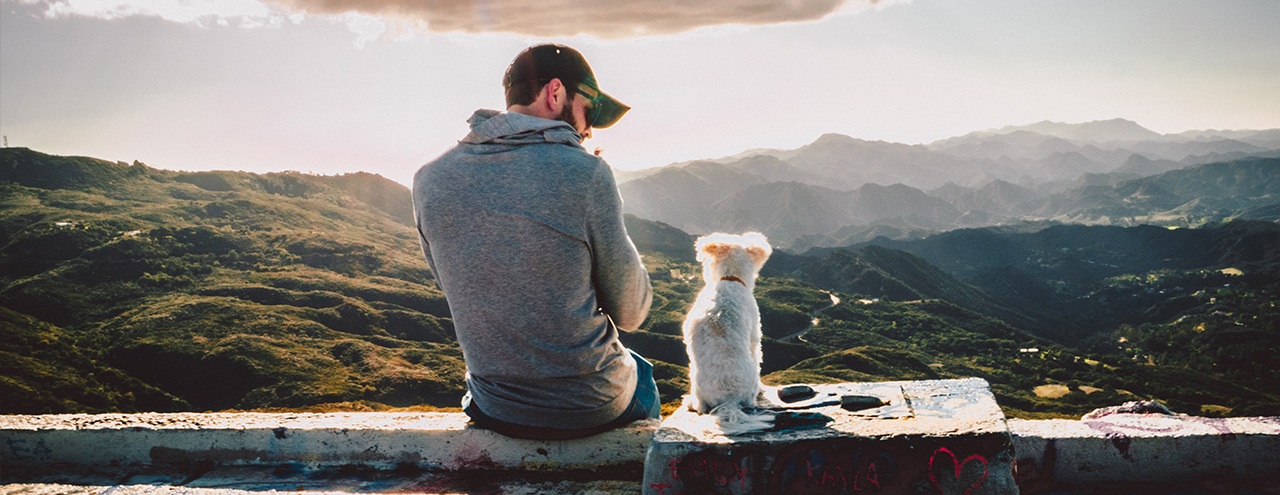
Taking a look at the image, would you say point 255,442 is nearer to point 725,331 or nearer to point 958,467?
point 725,331

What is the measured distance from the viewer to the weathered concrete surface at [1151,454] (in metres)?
2.62

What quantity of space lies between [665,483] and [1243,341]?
126 meters

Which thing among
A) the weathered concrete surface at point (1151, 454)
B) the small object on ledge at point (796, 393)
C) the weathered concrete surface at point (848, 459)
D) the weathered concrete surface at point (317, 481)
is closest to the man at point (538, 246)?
the weathered concrete surface at point (317, 481)

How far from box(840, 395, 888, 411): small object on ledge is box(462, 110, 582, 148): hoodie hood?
1577 mm

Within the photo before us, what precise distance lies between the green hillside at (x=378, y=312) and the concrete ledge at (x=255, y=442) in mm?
37056

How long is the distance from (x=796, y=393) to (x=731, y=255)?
1.98 m

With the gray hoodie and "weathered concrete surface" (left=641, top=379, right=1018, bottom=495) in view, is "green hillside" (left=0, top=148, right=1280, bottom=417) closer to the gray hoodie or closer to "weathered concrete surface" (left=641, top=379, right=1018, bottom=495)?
"weathered concrete surface" (left=641, top=379, right=1018, bottom=495)

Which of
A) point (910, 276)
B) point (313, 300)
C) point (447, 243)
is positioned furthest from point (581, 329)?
point (910, 276)

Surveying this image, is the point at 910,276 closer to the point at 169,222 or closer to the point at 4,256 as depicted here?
the point at 169,222

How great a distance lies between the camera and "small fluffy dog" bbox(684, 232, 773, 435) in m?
4.14

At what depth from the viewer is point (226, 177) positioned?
16838cm

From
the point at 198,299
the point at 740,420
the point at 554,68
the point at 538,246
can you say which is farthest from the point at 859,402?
the point at 198,299

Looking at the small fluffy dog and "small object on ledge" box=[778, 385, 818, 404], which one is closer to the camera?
"small object on ledge" box=[778, 385, 818, 404]

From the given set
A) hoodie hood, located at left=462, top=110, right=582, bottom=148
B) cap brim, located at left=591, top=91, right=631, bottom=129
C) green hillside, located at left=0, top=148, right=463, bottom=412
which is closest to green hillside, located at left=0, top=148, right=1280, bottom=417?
green hillside, located at left=0, top=148, right=463, bottom=412
